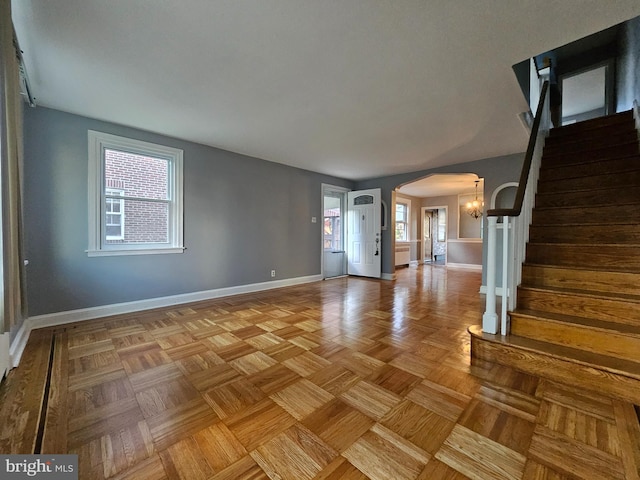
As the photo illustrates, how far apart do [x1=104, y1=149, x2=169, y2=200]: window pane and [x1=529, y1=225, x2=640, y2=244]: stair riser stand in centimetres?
453

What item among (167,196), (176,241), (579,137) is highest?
(579,137)

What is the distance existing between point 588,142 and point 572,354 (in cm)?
278

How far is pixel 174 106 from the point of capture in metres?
2.76

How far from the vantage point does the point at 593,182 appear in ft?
8.63

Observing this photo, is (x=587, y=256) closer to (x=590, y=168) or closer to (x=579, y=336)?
(x=579, y=336)

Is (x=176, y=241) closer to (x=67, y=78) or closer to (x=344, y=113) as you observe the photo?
(x=67, y=78)

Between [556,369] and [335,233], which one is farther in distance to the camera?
[335,233]

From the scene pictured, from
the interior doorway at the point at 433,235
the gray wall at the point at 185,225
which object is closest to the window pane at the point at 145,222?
the gray wall at the point at 185,225

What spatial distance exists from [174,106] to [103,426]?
2811 millimetres

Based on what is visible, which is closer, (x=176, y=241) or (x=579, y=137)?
(x=579, y=137)

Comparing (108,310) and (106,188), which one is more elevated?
(106,188)

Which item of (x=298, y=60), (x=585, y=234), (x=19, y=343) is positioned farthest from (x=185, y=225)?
(x=585, y=234)

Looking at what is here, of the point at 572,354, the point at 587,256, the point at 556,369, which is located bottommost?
the point at 556,369

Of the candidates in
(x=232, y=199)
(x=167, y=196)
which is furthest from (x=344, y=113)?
(x=167, y=196)
